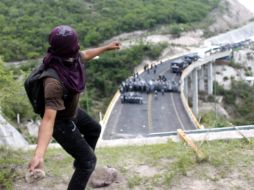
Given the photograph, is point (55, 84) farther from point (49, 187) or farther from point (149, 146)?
point (149, 146)

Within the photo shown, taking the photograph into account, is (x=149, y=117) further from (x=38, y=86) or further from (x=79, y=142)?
(x=38, y=86)

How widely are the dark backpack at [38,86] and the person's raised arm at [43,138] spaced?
20cm

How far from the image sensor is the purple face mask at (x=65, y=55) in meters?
3.31

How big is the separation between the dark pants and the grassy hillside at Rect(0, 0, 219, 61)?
147ft

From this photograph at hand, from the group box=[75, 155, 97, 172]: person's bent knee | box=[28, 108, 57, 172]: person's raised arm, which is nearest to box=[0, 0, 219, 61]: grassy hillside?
box=[75, 155, 97, 172]: person's bent knee

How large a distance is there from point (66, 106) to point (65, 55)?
14.8 inches

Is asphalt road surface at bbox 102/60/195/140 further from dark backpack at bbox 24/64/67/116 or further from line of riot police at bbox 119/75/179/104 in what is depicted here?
dark backpack at bbox 24/64/67/116

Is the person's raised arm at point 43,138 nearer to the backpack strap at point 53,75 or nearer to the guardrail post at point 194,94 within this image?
the backpack strap at point 53,75

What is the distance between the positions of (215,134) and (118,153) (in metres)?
1.35

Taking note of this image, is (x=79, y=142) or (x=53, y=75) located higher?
(x=53, y=75)

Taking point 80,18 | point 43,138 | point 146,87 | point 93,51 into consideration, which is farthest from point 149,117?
point 80,18

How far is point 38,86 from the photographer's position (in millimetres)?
3328

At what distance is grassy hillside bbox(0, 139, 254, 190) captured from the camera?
4840 mm

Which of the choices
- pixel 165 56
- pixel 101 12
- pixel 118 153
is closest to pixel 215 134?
pixel 118 153
